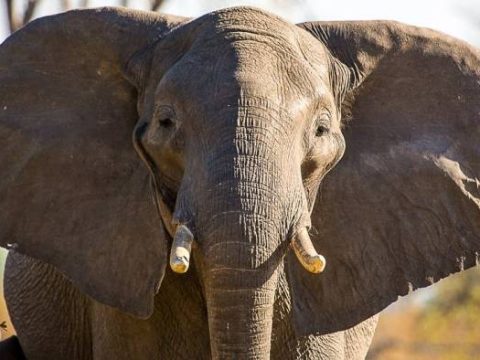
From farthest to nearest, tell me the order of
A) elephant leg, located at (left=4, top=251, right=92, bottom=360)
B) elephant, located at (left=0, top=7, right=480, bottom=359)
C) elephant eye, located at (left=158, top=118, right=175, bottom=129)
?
elephant leg, located at (left=4, top=251, right=92, bottom=360) → elephant, located at (left=0, top=7, right=480, bottom=359) → elephant eye, located at (left=158, top=118, right=175, bottom=129)

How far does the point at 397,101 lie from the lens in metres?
6.80

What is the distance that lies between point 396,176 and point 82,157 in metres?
1.08

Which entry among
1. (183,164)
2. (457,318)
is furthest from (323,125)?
(457,318)

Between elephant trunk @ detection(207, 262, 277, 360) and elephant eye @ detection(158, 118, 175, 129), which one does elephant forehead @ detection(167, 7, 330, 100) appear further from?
elephant trunk @ detection(207, 262, 277, 360)

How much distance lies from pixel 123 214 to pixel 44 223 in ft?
1.15

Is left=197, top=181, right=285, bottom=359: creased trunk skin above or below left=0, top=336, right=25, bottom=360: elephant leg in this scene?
above

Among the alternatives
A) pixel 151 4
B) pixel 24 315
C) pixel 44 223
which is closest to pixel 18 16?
pixel 151 4

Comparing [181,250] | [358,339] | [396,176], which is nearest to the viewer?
[181,250]

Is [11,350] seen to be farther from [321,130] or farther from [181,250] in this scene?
[181,250]

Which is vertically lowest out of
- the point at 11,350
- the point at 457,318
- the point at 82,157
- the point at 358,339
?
the point at 457,318

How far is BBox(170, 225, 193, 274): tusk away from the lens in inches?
219

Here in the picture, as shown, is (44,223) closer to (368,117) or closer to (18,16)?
(368,117)

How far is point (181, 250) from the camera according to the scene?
5.64 m

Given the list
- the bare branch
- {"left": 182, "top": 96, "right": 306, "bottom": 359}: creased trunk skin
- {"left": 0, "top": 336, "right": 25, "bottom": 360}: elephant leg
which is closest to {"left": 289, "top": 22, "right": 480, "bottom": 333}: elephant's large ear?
{"left": 182, "top": 96, "right": 306, "bottom": 359}: creased trunk skin
